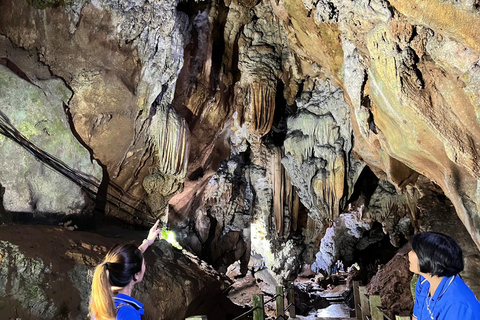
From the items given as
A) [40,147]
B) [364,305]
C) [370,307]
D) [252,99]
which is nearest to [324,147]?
[252,99]

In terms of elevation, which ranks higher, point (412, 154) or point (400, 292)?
point (412, 154)

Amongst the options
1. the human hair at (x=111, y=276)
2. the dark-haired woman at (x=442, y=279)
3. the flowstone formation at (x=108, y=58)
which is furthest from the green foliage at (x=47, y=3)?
the dark-haired woman at (x=442, y=279)

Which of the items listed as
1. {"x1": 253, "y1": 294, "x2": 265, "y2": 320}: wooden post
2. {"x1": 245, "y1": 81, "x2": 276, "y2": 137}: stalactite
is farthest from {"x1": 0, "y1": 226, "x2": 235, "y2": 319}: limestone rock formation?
{"x1": 245, "y1": 81, "x2": 276, "y2": 137}: stalactite

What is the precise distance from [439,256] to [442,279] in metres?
0.12

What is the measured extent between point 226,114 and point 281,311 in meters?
4.44

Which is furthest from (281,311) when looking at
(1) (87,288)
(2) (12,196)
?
(2) (12,196)

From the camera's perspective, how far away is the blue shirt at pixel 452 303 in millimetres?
1491

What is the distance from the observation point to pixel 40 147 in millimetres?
4699

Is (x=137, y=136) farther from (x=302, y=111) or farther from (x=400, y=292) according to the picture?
(x=400, y=292)

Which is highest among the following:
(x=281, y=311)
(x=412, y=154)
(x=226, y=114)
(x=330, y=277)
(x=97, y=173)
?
(x=226, y=114)

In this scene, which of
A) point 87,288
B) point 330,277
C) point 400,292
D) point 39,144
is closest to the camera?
point 87,288

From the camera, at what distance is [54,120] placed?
4.86 meters

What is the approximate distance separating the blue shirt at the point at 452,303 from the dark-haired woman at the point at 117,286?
4.54 feet

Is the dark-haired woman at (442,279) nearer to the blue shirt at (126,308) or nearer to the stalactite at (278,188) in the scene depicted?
the blue shirt at (126,308)
